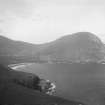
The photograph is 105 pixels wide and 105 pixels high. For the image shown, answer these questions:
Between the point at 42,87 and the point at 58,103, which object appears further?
the point at 42,87

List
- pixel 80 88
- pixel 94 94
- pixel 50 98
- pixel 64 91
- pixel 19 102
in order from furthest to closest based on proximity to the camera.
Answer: pixel 80 88 → pixel 64 91 → pixel 94 94 → pixel 50 98 → pixel 19 102

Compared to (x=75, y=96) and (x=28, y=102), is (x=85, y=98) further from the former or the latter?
(x=28, y=102)

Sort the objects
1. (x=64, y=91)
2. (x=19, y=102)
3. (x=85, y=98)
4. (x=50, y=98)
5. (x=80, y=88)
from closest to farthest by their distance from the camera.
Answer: (x=19, y=102) < (x=50, y=98) < (x=85, y=98) < (x=64, y=91) < (x=80, y=88)

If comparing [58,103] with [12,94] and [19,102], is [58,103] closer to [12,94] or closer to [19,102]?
[19,102]

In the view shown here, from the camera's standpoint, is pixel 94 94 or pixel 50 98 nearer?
pixel 50 98

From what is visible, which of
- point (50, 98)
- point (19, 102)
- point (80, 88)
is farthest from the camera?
point (80, 88)

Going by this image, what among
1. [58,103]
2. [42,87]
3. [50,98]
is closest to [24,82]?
[42,87]

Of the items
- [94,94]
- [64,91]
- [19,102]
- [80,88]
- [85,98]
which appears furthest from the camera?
[80,88]

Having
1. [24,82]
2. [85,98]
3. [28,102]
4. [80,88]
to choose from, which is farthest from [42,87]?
[28,102]

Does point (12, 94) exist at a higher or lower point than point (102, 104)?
higher
